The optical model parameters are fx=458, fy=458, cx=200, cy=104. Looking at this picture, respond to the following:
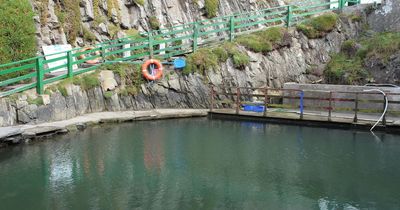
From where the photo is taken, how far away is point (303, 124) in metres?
17.0

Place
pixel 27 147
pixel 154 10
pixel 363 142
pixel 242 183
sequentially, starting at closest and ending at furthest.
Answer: pixel 242 183 < pixel 27 147 < pixel 363 142 < pixel 154 10

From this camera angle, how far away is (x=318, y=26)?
22438 mm

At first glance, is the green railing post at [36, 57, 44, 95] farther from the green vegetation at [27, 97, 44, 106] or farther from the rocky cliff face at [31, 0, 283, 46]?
the rocky cliff face at [31, 0, 283, 46]

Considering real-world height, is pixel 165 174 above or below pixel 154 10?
below

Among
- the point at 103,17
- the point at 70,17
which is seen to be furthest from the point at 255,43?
the point at 70,17

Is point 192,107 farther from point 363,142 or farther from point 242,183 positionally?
point 242,183

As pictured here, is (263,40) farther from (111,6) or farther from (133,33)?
(111,6)

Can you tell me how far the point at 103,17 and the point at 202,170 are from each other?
11.8 meters

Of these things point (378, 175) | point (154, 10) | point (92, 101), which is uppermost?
point (154, 10)

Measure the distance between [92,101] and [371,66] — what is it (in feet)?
38.5

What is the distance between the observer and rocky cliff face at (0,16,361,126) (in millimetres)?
14885

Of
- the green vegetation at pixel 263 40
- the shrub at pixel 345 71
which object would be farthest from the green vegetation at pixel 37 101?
the shrub at pixel 345 71

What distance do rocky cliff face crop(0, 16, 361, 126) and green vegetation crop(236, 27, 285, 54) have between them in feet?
0.96

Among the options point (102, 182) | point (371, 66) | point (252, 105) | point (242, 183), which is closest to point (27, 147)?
point (102, 182)
